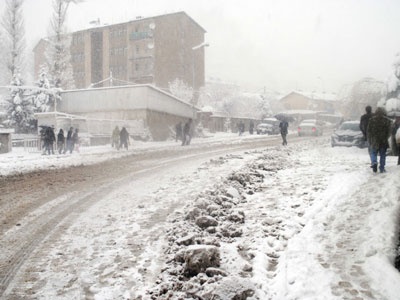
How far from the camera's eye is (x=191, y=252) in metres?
4.40

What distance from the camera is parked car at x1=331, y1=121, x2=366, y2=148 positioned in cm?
1750

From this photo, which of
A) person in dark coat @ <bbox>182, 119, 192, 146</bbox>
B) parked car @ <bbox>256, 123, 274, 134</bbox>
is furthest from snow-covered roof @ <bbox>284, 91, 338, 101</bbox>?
person in dark coat @ <bbox>182, 119, 192, 146</bbox>

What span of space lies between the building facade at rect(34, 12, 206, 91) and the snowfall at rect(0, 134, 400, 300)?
161 feet

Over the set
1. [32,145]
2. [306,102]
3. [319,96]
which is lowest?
[32,145]

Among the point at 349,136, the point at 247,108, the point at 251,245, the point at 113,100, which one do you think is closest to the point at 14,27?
the point at 113,100

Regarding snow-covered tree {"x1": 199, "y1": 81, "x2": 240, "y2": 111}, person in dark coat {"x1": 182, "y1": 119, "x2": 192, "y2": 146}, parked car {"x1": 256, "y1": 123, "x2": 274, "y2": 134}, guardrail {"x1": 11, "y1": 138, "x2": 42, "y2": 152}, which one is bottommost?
guardrail {"x1": 11, "y1": 138, "x2": 42, "y2": 152}

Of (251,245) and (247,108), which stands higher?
(247,108)

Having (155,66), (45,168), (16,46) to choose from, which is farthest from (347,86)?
(45,168)

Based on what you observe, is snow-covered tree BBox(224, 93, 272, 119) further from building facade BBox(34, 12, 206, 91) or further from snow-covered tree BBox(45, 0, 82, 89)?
snow-covered tree BBox(45, 0, 82, 89)

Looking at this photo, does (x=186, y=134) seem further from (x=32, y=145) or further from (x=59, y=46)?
(x=59, y=46)

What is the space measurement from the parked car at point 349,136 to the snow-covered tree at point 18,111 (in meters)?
27.5

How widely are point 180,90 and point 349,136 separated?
1581 inches

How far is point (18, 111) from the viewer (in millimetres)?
32562

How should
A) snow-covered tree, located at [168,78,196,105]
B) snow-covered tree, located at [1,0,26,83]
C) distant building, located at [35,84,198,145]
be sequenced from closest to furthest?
1. distant building, located at [35,84,198,145]
2. snow-covered tree, located at [1,0,26,83]
3. snow-covered tree, located at [168,78,196,105]
